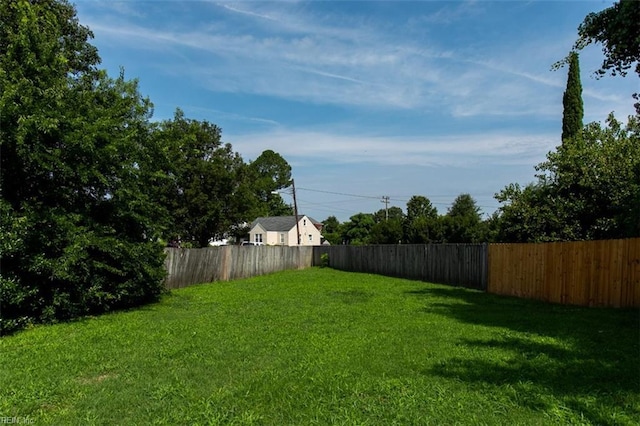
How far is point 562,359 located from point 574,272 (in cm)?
508

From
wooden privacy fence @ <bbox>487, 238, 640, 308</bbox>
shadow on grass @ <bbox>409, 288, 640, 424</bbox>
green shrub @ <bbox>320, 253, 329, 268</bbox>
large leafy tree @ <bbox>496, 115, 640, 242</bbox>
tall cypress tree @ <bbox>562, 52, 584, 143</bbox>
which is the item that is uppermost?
tall cypress tree @ <bbox>562, 52, 584, 143</bbox>

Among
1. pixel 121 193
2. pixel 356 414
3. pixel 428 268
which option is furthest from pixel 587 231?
pixel 121 193

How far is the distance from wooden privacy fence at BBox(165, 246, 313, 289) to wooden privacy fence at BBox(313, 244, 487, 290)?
3466mm

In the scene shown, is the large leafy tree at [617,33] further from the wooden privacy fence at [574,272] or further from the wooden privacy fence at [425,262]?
the wooden privacy fence at [425,262]

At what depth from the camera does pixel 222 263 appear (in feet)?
49.0

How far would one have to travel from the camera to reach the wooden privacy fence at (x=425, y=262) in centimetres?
1279

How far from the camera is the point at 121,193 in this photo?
8.21m

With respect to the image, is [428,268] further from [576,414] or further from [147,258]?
[576,414]

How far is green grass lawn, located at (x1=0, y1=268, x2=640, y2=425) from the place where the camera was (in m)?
3.28

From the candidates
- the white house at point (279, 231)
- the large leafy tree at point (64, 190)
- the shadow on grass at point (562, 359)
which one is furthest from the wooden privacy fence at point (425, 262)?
the white house at point (279, 231)

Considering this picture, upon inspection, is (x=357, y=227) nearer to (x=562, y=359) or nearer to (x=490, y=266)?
(x=490, y=266)

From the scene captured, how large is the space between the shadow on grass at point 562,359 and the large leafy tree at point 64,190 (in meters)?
6.07

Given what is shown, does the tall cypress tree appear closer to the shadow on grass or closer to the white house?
the shadow on grass

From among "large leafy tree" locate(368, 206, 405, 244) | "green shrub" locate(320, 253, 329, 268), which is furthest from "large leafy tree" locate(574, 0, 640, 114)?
"large leafy tree" locate(368, 206, 405, 244)
